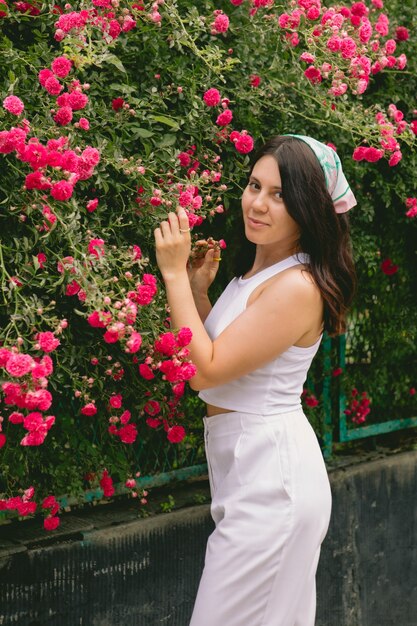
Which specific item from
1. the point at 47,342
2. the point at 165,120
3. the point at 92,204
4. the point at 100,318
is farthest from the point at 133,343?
the point at 165,120

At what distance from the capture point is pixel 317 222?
2594 mm

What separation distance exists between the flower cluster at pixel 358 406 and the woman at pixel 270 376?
4.93 feet

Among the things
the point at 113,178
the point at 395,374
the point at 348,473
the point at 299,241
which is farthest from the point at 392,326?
the point at 113,178

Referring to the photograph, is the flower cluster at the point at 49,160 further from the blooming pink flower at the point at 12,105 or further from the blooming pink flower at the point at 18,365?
the blooming pink flower at the point at 18,365

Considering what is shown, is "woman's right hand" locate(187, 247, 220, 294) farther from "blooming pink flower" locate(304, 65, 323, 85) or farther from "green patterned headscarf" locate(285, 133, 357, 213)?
"blooming pink flower" locate(304, 65, 323, 85)

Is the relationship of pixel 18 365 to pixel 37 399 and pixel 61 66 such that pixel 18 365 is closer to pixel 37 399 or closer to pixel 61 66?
pixel 37 399

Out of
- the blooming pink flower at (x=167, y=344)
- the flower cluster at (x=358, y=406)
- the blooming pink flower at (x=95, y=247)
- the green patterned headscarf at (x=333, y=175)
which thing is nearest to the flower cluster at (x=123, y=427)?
the blooming pink flower at (x=167, y=344)

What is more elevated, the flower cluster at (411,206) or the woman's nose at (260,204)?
the woman's nose at (260,204)

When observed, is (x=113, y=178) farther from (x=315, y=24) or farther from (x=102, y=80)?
A: (x=315, y=24)

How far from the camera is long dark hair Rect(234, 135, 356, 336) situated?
257cm

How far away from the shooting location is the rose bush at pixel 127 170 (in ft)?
7.40

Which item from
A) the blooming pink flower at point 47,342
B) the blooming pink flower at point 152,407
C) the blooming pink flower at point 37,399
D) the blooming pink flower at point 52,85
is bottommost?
the blooming pink flower at point 152,407

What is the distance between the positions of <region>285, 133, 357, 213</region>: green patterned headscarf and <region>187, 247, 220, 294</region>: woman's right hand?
42cm

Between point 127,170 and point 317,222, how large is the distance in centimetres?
56
